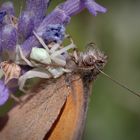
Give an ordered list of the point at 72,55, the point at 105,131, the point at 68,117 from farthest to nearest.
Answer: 1. the point at 105,131
2. the point at 72,55
3. the point at 68,117

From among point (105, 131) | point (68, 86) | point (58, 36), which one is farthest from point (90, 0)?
point (105, 131)

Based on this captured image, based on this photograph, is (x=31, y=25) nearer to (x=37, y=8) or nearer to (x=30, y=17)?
(x=30, y=17)

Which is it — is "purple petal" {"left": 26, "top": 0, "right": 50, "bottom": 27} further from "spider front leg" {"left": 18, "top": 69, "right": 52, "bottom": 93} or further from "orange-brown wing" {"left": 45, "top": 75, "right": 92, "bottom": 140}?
"orange-brown wing" {"left": 45, "top": 75, "right": 92, "bottom": 140}

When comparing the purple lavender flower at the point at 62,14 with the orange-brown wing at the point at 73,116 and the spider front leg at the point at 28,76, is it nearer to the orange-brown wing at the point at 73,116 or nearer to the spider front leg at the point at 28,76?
the spider front leg at the point at 28,76

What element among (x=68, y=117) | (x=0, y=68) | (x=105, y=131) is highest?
(x=0, y=68)

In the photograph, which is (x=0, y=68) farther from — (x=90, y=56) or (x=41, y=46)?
(x=90, y=56)

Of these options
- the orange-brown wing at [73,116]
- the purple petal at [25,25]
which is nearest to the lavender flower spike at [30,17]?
the purple petal at [25,25]
